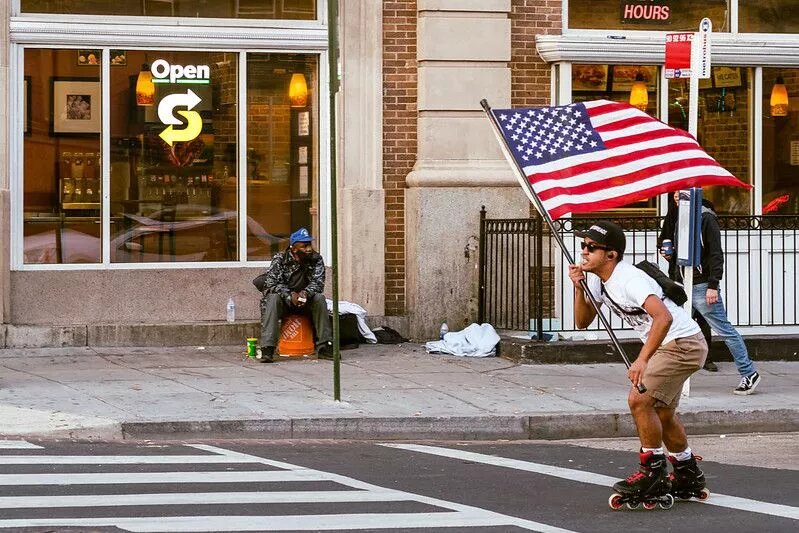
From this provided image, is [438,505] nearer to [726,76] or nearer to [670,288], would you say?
[670,288]

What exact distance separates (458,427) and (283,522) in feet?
12.4

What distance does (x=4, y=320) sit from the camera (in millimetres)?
14922

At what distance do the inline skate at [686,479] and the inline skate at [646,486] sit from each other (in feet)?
0.72

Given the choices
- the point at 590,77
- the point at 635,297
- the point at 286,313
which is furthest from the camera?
the point at 590,77

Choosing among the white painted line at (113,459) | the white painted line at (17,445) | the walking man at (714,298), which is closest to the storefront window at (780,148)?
the walking man at (714,298)

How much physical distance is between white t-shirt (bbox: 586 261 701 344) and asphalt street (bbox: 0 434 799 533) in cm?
104

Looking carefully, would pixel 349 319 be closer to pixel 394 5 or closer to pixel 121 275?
pixel 121 275

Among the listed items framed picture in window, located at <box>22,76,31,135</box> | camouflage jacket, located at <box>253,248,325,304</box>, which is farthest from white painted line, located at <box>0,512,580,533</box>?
framed picture in window, located at <box>22,76,31,135</box>

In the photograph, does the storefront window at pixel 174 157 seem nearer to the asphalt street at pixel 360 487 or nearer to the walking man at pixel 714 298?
the walking man at pixel 714 298

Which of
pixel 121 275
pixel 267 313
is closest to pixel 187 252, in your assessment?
pixel 121 275

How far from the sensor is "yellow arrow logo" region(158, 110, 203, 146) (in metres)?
15.5

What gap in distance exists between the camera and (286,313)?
574 inches

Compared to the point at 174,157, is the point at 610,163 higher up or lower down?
lower down

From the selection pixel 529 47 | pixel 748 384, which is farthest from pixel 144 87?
pixel 748 384
